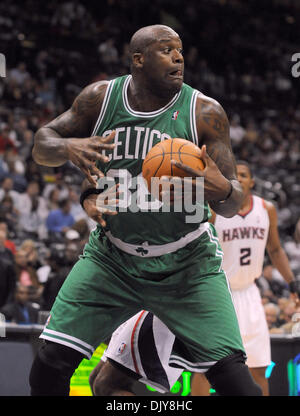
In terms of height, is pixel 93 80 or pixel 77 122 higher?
pixel 93 80

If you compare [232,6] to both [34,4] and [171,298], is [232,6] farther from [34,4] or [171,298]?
[171,298]

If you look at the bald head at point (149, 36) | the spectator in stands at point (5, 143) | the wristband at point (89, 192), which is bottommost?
the wristband at point (89, 192)

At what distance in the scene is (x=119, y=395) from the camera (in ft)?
11.9

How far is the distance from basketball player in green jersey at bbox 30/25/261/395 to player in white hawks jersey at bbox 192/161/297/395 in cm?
189

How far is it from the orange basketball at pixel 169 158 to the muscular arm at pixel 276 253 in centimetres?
256

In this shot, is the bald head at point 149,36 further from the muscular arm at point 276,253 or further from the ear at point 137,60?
the muscular arm at point 276,253

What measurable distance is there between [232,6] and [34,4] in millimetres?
7381

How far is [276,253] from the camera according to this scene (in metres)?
5.46

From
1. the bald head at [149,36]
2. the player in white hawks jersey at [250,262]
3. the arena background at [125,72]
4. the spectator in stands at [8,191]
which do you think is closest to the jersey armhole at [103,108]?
the bald head at [149,36]

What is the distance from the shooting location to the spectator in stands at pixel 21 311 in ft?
21.9

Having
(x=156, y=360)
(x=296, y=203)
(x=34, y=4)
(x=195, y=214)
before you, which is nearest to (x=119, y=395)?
(x=156, y=360)

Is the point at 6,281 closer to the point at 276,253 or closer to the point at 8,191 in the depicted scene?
the point at 8,191

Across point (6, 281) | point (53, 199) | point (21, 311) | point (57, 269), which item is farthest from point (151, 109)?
point (53, 199)

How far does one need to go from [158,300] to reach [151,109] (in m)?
0.98
